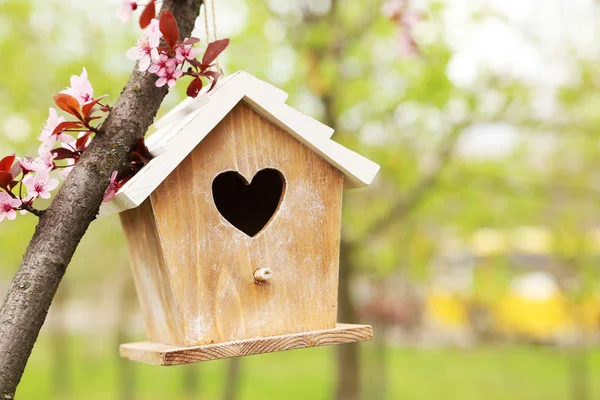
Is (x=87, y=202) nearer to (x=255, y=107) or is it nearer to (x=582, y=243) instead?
(x=255, y=107)

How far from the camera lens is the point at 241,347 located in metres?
1.81

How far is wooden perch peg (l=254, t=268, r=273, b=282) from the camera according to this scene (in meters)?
1.96

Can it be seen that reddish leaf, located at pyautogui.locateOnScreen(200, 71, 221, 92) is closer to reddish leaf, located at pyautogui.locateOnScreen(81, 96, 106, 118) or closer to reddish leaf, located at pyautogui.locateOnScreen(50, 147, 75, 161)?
reddish leaf, located at pyautogui.locateOnScreen(81, 96, 106, 118)

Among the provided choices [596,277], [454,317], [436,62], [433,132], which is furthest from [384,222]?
[454,317]

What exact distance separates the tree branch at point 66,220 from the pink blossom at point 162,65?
6 cm

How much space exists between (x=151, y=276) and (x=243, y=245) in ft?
1.03

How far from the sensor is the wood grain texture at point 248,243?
6.22 ft

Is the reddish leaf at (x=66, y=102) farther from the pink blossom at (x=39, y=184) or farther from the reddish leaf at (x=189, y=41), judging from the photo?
the reddish leaf at (x=189, y=41)

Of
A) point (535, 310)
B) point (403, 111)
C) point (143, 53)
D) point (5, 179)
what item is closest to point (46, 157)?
point (5, 179)

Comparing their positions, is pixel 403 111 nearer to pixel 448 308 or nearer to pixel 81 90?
pixel 81 90

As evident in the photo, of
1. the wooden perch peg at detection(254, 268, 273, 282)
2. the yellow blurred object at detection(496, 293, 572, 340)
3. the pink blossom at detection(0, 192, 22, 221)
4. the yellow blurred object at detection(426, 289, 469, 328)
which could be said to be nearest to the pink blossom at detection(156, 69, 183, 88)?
the pink blossom at detection(0, 192, 22, 221)

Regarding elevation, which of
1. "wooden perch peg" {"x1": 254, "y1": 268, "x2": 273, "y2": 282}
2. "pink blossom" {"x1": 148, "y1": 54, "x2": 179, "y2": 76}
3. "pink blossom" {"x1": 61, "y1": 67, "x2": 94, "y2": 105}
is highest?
"pink blossom" {"x1": 148, "y1": 54, "x2": 179, "y2": 76}

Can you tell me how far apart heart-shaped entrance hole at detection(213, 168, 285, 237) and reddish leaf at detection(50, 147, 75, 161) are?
0.62 meters

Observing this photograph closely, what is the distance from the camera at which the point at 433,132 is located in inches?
254
